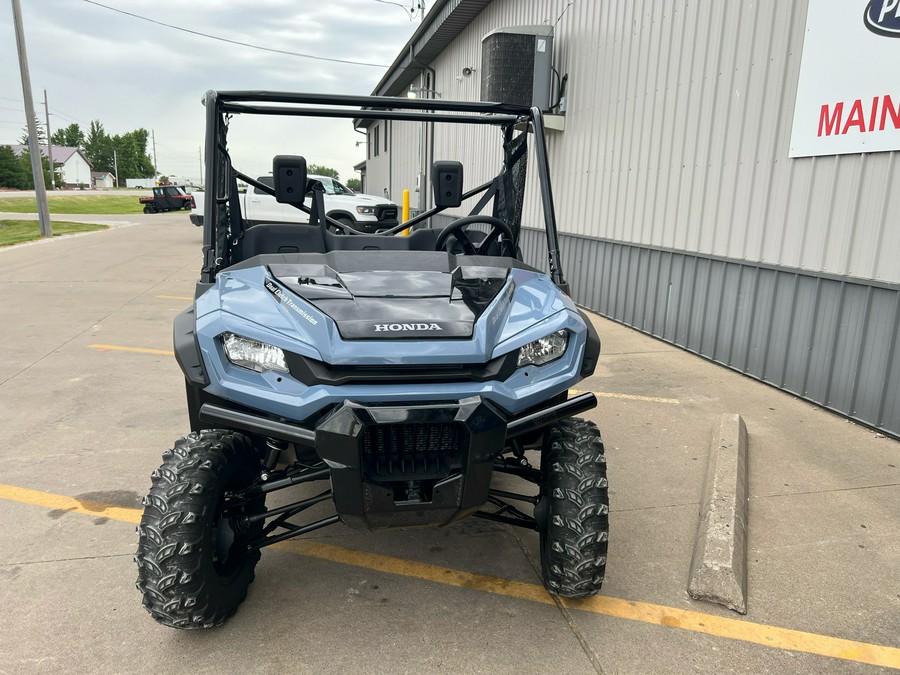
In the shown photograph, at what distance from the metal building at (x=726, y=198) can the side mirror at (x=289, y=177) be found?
3.95 m

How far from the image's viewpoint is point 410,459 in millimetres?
2443

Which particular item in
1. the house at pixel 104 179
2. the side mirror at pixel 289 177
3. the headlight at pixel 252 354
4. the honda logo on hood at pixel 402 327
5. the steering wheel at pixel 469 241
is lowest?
the house at pixel 104 179

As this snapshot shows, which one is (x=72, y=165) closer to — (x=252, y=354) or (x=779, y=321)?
(x=779, y=321)

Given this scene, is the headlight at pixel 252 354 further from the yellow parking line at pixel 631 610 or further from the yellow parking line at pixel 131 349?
the yellow parking line at pixel 131 349

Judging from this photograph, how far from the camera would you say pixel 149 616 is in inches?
108

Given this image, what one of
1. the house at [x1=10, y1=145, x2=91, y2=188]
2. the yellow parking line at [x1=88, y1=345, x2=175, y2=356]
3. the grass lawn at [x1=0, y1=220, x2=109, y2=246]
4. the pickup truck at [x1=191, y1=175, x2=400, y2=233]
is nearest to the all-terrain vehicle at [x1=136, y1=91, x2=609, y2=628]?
the yellow parking line at [x1=88, y1=345, x2=175, y2=356]

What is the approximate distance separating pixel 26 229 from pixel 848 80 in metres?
23.6

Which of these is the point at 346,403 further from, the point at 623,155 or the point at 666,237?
the point at 623,155

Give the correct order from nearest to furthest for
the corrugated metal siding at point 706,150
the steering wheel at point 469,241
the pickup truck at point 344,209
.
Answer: the steering wheel at point 469,241 → the corrugated metal siding at point 706,150 → the pickup truck at point 344,209

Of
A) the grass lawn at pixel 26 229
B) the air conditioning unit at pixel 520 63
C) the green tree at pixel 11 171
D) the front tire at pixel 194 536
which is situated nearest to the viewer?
the front tire at pixel 194 536

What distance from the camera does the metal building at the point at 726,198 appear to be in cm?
493

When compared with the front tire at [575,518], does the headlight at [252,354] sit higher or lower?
higher

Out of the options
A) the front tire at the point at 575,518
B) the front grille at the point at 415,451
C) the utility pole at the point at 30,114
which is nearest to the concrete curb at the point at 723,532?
the front tire at the point at 575,518

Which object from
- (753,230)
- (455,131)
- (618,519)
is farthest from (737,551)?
(455,131)
